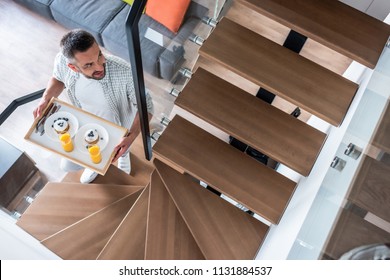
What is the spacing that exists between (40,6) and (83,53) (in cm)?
219

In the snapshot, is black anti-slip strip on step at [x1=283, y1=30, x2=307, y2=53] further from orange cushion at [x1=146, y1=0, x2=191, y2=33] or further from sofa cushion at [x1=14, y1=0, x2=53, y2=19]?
sofa cushion at [x1=14, y1=0, x2=53, y2=19]

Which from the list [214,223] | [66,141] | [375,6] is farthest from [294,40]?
[66,141]

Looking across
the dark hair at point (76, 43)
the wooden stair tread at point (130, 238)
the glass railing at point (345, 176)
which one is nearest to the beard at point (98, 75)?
the dark hair at point (76, 43)

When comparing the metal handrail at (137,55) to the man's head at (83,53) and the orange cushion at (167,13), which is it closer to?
the orange cushion at (167,13)

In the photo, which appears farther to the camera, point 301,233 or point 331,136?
point 331,136

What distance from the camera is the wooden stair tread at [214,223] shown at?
2.47 meters

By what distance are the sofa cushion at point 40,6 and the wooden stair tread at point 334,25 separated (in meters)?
2.44

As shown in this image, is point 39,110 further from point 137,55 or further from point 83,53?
point 137,55

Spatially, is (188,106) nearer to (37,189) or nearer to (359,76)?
(359,76)

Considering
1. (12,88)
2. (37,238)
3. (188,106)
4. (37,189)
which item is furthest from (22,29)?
(188,106)

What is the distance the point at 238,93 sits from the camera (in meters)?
2.54

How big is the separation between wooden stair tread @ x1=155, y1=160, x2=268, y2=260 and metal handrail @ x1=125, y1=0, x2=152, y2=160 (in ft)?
A: 1.38

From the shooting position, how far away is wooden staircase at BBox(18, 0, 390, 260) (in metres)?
2.34

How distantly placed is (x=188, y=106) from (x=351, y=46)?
101 cm
